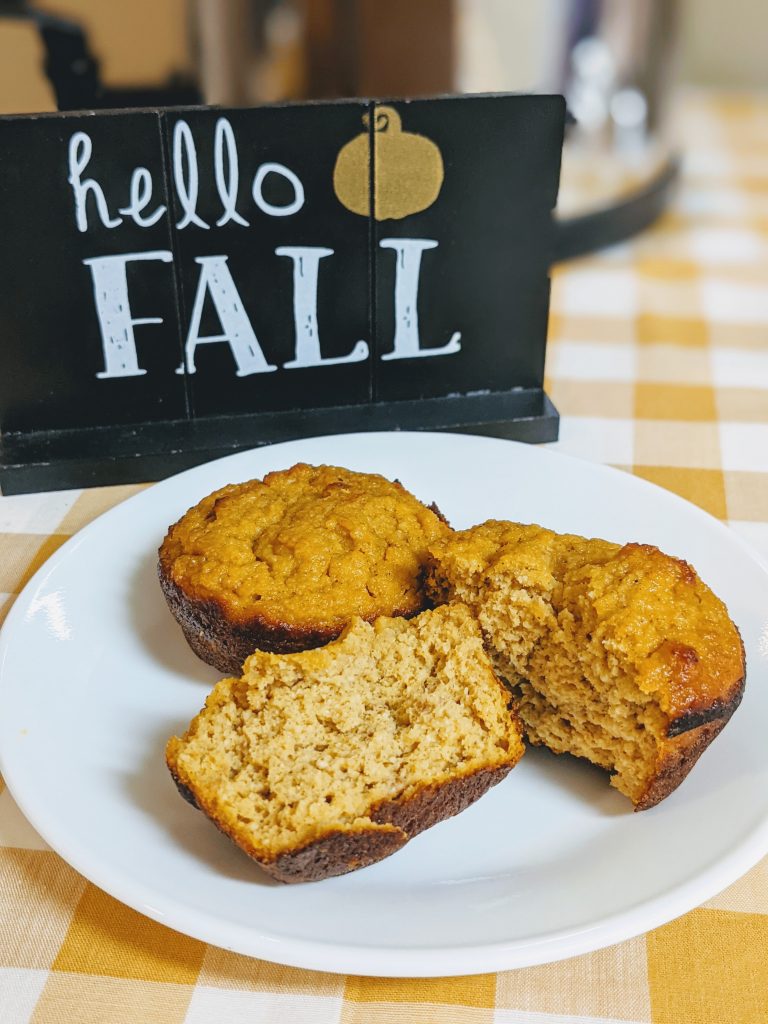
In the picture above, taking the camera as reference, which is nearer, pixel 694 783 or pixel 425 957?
pixel 425 957

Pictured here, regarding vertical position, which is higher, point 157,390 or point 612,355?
point 157,390

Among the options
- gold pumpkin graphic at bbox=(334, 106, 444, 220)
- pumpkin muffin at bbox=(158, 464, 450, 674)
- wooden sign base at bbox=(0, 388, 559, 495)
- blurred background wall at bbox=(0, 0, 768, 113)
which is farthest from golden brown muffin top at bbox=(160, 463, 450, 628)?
blurred background wall at bbox=(0, 0, 768, 113)

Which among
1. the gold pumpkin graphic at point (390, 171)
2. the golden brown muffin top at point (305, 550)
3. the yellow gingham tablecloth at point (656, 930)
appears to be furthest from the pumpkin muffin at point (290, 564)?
the gold pumpkin graphic at point (390, 171)

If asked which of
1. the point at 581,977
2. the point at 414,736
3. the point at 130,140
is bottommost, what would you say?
the point at 581,977

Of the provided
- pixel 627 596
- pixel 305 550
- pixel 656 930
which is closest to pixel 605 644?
pixel 627 596

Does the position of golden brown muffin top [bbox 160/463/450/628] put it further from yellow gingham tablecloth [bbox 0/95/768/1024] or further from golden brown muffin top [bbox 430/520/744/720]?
yellow gingham tablecloth [bbox 0/95/768/1024]

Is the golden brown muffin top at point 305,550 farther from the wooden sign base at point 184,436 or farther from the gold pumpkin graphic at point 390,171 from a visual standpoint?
the gold pumpkin graphic at point 390,171

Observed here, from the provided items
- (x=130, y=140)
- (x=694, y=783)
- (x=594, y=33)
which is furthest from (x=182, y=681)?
(x=594, y=33)

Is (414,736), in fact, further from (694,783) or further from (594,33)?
(594,33)
